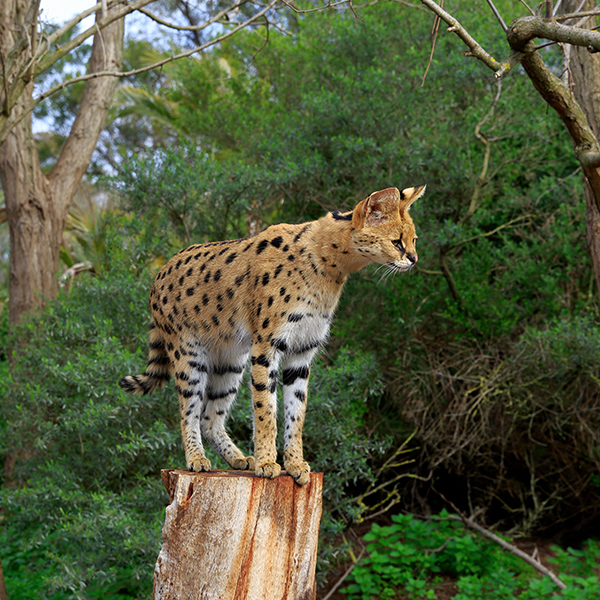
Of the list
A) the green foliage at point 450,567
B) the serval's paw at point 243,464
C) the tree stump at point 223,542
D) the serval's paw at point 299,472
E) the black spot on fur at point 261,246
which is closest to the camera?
the tree stump at point 223,542

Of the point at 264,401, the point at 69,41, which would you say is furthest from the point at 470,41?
the point at 69,41

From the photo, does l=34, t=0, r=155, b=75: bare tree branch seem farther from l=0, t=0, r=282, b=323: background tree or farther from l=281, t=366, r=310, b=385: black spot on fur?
l=0, t=0, r=282, b=323: background tree

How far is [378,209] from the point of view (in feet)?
13.6

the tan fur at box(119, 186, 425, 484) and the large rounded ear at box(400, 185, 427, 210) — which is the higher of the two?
the large rounded ear at box(400, 185, 427, 210)

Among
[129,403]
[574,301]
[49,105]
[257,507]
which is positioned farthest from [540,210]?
[49,105]

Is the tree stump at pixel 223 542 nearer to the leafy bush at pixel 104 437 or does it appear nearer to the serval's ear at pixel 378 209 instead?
the serval's ear at pixel 378 209

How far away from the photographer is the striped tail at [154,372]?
4.94 metres

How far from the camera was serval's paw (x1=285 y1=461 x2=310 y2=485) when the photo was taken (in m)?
4.04

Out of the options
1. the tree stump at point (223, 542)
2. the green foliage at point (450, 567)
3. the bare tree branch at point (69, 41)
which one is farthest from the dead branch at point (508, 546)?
the bare tree branch at point (69, 41)

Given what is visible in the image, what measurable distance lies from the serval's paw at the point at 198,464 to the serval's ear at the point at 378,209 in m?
1.93

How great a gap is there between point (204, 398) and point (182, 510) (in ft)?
3.91

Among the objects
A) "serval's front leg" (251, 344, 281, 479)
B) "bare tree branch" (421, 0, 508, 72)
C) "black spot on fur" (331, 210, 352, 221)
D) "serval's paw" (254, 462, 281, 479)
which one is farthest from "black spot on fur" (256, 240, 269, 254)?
"bare tree branch" (421, 0, 508, 72)

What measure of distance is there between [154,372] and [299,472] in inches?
63.0

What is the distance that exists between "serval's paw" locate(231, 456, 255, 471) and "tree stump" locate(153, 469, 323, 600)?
821 mm
